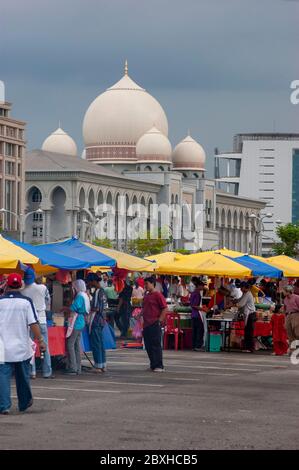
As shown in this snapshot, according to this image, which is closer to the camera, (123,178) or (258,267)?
(258,267)

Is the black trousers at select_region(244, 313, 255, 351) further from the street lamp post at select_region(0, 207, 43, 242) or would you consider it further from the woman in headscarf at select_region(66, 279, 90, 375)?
the street lamp post at select_region(0, 207, 43, 242)

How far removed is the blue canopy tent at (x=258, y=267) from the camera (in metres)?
31.7

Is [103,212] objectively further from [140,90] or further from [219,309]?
[219,309]

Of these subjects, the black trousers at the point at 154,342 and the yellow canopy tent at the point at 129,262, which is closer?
the black trousers at the point at 154,342

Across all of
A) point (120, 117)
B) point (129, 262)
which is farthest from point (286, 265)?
point (120, 117)

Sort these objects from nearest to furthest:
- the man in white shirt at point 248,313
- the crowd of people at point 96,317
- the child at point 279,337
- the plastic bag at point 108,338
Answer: the crowd of people at point 96,317 < the plastic bag at point 108,338 < the child at point 279,337 < the man in white shirt at point 248,313

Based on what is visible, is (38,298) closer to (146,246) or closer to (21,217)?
(21,217)

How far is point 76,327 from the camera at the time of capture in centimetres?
2400

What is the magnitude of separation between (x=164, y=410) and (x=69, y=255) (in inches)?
324

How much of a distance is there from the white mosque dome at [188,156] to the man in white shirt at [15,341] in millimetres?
134674

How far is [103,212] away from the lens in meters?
129

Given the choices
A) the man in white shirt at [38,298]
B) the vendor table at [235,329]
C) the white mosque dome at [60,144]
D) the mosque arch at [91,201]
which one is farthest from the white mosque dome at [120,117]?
the man in white shirt at [38,298]

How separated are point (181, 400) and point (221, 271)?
11.5 m

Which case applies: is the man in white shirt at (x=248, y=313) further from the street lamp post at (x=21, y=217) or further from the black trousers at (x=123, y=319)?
the street lamp post at (x=21, y=217)
